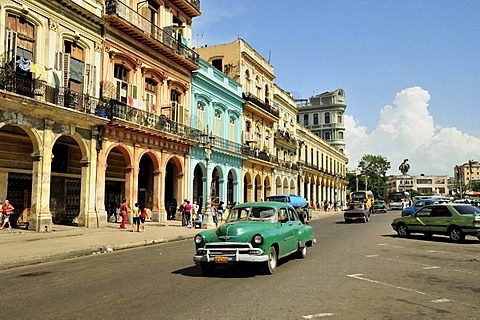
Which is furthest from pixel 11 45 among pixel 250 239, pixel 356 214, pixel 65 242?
pixel 356 214

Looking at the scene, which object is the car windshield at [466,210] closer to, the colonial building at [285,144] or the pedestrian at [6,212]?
the pedestrian at [6,212]

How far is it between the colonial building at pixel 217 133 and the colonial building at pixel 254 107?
1.80 meters

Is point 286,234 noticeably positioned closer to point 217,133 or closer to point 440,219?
point 440,219

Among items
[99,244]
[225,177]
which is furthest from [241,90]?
[99,244]

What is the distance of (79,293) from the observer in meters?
7.76

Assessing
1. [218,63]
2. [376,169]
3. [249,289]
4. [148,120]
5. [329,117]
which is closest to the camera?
[249,289]

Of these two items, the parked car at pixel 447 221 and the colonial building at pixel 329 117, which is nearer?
the parked car at pixel 447 221

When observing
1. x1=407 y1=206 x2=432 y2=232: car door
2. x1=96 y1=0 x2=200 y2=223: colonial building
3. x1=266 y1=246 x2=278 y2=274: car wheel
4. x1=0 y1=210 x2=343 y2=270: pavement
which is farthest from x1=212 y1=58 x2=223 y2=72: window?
x1=266 y1=246 x2=278 y2=274: car wheel

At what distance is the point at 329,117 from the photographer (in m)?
84.6

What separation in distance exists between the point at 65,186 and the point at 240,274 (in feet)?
52.8

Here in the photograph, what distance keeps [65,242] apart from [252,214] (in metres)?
8.52

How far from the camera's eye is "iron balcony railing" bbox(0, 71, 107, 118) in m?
17.2

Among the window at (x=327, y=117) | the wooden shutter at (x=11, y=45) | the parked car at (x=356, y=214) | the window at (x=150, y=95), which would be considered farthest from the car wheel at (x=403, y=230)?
the window at (x=327, y=117)

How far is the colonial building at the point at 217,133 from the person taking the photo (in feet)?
105
